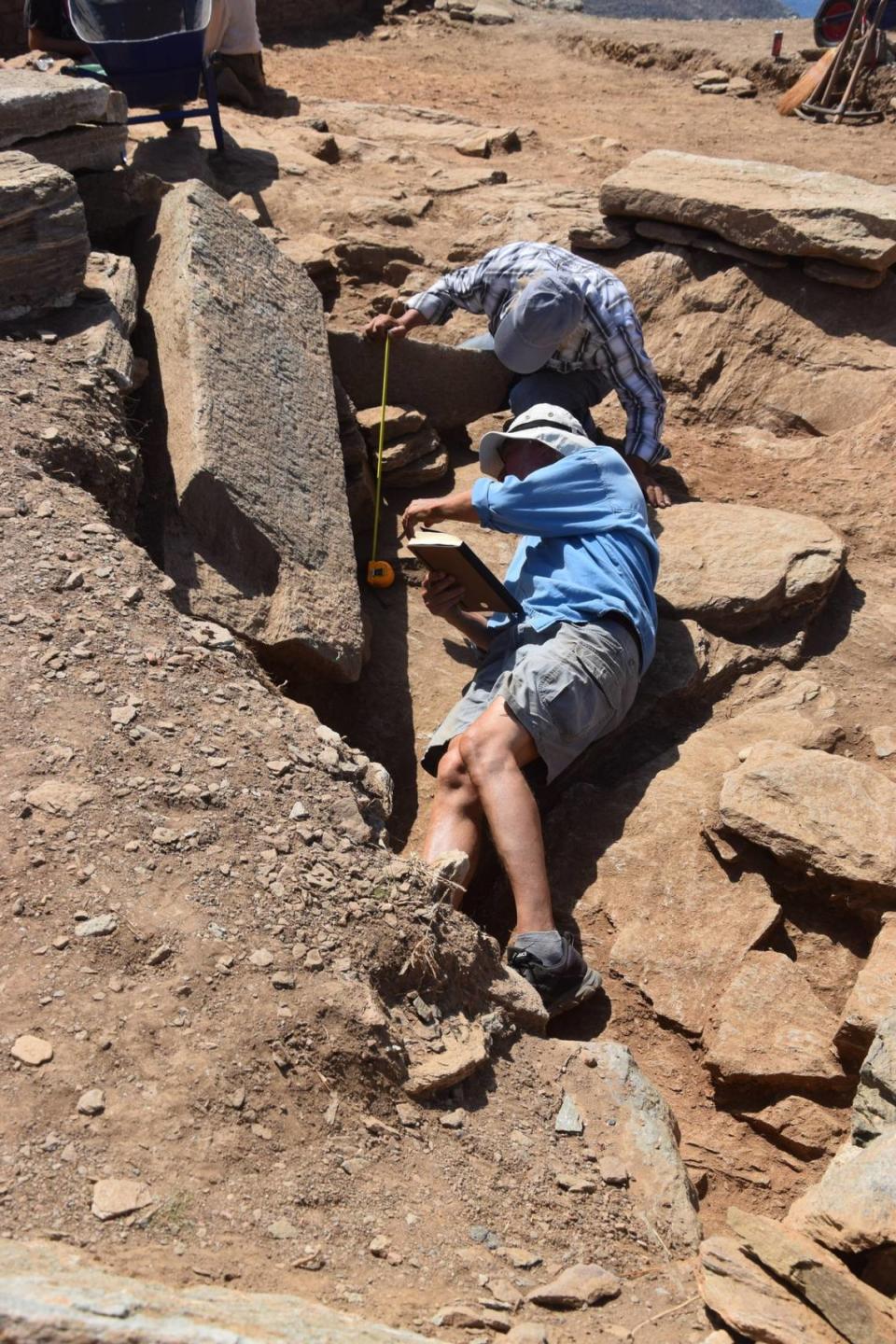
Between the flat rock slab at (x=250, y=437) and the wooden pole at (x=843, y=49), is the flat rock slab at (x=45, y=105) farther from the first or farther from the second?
the wooden pole at (x=843, y=49)

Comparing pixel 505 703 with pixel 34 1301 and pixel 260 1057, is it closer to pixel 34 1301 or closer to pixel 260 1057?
pixel 260 1057

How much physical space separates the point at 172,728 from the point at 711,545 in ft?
7.77

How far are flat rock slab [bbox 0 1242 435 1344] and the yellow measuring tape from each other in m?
2.96

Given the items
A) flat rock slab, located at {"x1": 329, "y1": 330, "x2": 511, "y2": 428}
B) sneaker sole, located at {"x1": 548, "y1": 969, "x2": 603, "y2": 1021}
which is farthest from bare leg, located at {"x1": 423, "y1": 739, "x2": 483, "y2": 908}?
flat rock slab, located at {"x1": 329, "y1": 330, "x2": 511, "y2": 428}

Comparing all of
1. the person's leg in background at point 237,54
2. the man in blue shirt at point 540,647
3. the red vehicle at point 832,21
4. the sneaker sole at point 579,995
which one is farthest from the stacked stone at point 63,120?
the red vehicle at point 832,21

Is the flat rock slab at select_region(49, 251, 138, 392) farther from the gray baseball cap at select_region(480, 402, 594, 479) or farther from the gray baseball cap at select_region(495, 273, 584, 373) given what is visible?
the gray baseball cap at select_region(495, 273, 584, 373)

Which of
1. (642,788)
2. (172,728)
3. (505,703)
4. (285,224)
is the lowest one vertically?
(642,788)

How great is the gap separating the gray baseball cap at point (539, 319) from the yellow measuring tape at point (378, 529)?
0.49 meters

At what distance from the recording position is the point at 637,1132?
8.75 ft

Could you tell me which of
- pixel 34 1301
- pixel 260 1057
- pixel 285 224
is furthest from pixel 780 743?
pixel 285 224

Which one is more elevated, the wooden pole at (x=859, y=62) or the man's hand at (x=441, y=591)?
the wooden pole at (x=859, y=62)

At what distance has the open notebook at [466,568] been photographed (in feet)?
11.8

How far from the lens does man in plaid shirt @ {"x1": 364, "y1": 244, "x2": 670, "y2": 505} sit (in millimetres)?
4520

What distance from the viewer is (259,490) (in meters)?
3.70
